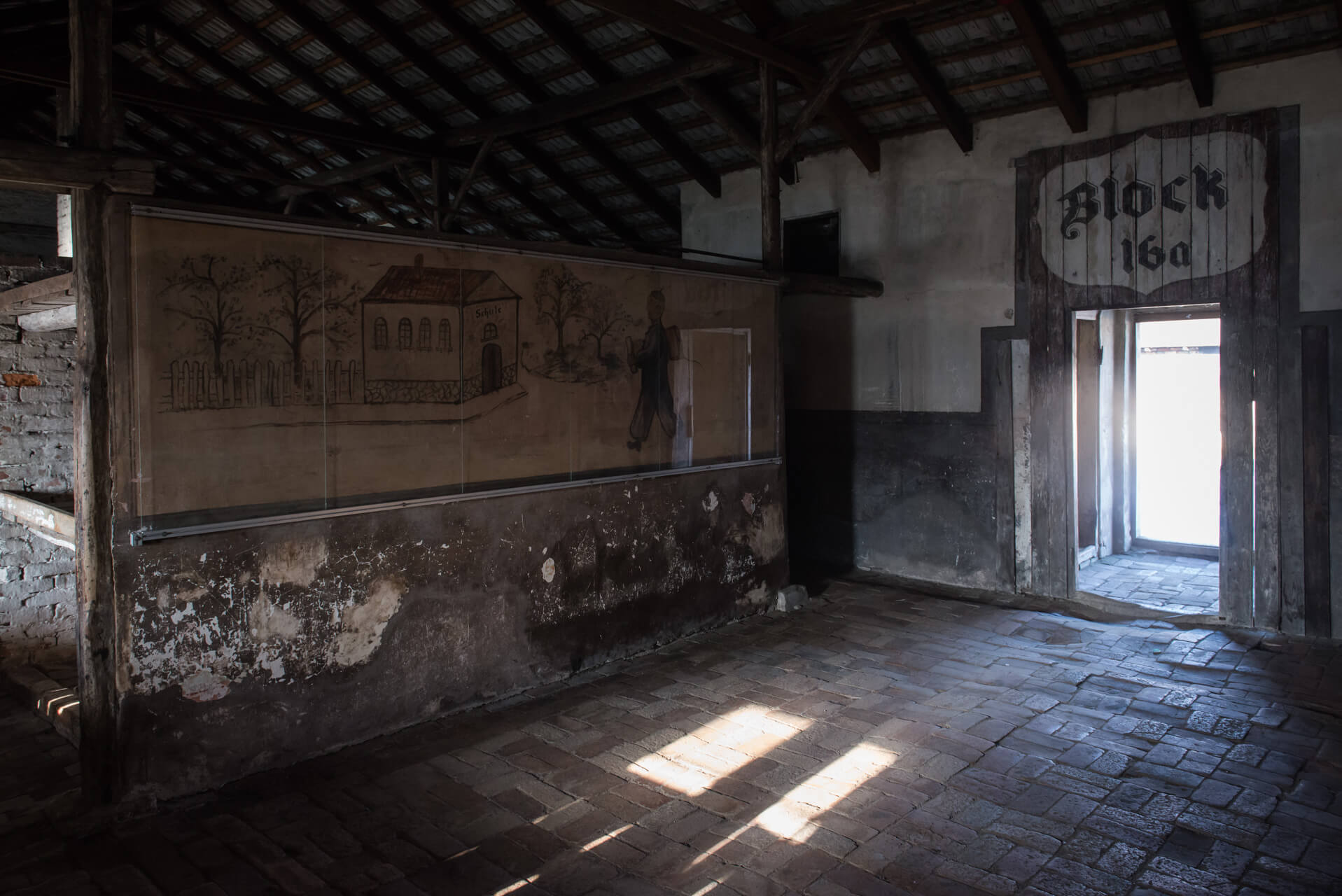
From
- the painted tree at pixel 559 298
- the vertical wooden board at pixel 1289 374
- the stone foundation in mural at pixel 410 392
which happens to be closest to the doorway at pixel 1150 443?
the vertical wooden board at pixel 1289 374

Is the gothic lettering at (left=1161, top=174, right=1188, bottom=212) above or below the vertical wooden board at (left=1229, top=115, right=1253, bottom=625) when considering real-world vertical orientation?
above

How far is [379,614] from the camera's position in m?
4.40

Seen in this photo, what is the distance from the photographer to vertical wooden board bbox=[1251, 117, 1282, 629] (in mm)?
6023

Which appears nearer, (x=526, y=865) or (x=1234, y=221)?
(x=526, y=865)

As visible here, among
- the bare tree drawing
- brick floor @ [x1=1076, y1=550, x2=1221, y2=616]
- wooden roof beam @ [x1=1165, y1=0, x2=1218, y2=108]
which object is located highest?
wooden roof beam @ [x1=1165, y1=0, x2=1218, y2=108]

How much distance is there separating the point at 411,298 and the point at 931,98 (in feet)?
15.6

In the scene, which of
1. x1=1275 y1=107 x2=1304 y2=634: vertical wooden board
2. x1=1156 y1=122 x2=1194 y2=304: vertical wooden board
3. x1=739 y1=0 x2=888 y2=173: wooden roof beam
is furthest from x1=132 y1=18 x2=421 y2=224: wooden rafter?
x1=1275 y1=107 x2=1304 y2=634: vertical wooden board

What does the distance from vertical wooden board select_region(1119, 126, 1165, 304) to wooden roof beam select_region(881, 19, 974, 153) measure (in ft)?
4.49

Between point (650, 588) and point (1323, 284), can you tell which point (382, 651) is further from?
point (1323, 284)

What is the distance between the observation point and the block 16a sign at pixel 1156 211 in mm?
6133

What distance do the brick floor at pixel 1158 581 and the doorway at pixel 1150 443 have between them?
3cm

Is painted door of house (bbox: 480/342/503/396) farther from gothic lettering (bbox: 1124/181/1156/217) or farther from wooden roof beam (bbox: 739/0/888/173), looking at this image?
gothic lettering (bbox: 1124/181/1156/217)

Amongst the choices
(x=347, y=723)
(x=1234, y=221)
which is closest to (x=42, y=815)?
(x=347, y=723)

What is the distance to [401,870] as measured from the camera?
3.22 meters
